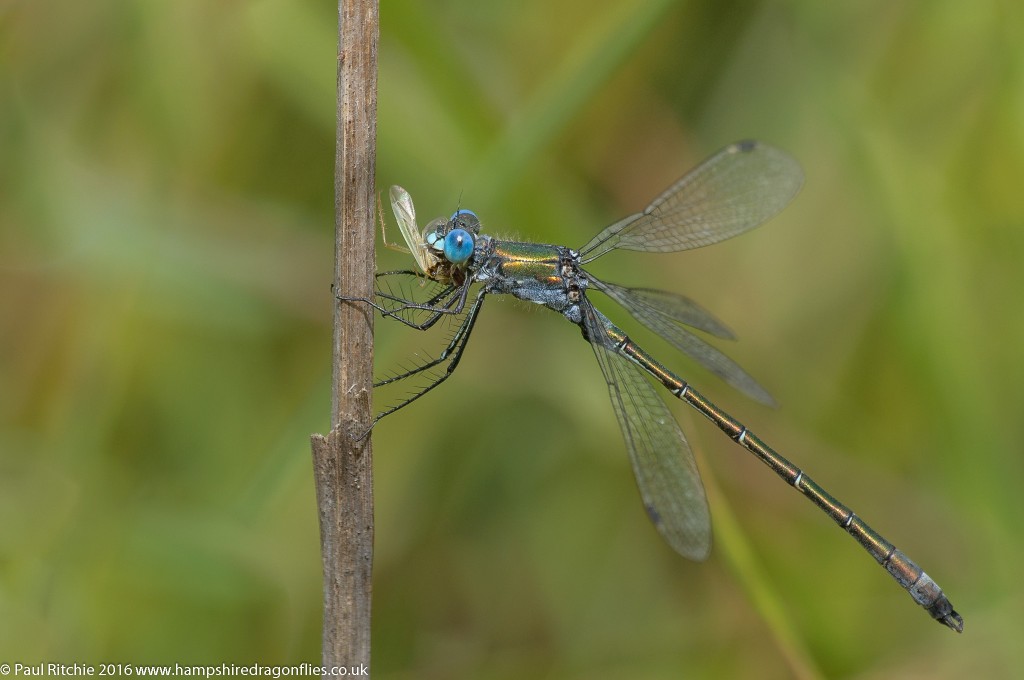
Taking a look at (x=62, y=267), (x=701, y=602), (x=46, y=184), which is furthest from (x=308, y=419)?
(x=701, y=602)

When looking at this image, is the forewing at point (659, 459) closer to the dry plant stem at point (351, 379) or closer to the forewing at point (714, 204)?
the forewing at point (714, 204)

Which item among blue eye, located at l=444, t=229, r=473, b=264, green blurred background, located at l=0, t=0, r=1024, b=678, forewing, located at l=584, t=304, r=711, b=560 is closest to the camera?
forewing, located at l=584, t=304, r=711, b=560

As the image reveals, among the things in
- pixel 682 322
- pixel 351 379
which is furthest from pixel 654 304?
pixel 351 379

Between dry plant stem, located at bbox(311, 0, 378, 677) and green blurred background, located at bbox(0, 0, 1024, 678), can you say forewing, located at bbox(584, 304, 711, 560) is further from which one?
dry plant stem, located at bbox(311, 0, 378, 677)

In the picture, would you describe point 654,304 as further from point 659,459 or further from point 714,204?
point 659,459

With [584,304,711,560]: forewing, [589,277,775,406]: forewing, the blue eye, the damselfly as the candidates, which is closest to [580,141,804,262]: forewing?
the damselfly

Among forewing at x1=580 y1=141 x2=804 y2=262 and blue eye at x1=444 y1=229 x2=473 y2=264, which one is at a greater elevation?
forewing at x1=580 y1=141 x2=804 y2=262
